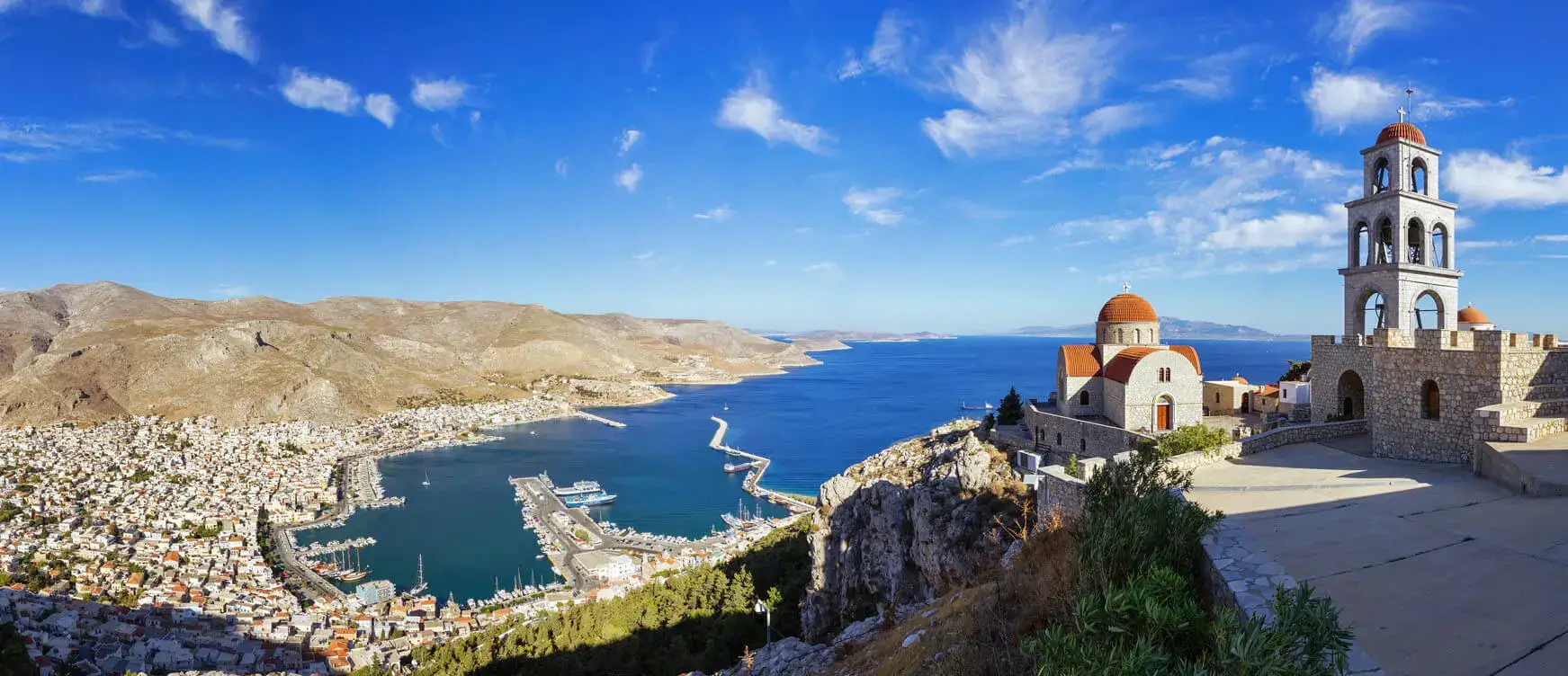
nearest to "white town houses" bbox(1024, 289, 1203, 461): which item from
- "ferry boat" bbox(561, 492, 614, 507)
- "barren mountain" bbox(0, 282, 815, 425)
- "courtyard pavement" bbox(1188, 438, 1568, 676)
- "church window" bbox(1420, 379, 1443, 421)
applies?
"church window" bbox(1420, 379, 1443, 421)

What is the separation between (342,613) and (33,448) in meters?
43.9

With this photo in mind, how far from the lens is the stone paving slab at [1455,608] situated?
3.58m

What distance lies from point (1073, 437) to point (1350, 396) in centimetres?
608

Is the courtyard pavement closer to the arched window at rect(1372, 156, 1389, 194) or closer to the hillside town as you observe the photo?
the arched window at rect(1372, 156, 1389, 194)

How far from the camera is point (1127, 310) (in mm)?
21375

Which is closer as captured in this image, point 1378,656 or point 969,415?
point 1378,656

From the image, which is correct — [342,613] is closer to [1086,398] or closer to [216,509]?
[216,509]

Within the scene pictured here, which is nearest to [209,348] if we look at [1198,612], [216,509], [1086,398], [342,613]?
[216,509]

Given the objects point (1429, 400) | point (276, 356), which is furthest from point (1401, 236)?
point (276, 356)

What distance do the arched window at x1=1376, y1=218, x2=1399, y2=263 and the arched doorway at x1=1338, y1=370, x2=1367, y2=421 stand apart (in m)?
2.58

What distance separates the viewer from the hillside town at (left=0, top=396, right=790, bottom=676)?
20547 millimetres

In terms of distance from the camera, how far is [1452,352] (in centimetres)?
910

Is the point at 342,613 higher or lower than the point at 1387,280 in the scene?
lower

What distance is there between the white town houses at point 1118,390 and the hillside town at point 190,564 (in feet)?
52.8
